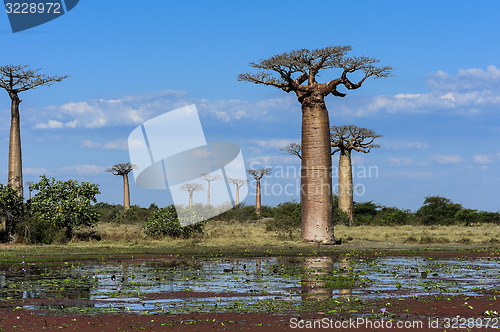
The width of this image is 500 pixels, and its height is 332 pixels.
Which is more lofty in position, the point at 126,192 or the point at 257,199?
the point at 126,192

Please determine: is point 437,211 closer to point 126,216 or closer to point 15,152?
point 126,216

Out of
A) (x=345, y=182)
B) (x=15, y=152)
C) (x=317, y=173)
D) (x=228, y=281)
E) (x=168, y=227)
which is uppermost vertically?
(x=15, y=152)

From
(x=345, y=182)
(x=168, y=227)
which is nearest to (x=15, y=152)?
(x=168, y=227)

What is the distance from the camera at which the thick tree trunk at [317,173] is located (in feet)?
75.6

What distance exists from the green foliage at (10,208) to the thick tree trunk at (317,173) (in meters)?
11.2

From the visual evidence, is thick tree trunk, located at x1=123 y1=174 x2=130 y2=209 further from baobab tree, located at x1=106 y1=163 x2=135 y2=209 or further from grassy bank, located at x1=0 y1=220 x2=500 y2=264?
grassy bank, located at x1=0 y1=220 x2=500 y2=264

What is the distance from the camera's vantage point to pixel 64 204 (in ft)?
82.4

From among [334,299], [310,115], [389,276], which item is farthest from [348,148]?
[334,299]

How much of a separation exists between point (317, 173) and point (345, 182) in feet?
68.8

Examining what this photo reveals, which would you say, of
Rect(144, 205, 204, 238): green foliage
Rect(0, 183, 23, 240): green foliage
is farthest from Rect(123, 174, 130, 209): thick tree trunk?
Rect(0, 183, 23, 240): green foliage

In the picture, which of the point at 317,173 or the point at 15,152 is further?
the point at 15,152

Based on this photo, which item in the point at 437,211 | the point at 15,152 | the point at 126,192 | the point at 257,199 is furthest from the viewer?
the point at 257,199

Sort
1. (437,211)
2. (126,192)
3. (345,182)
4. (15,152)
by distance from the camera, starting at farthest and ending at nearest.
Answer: (126,192) < (437,211) < (345,182) < (15,152)

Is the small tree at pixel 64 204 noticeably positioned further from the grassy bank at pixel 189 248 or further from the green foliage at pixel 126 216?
the green foliage at pixel 126 216
